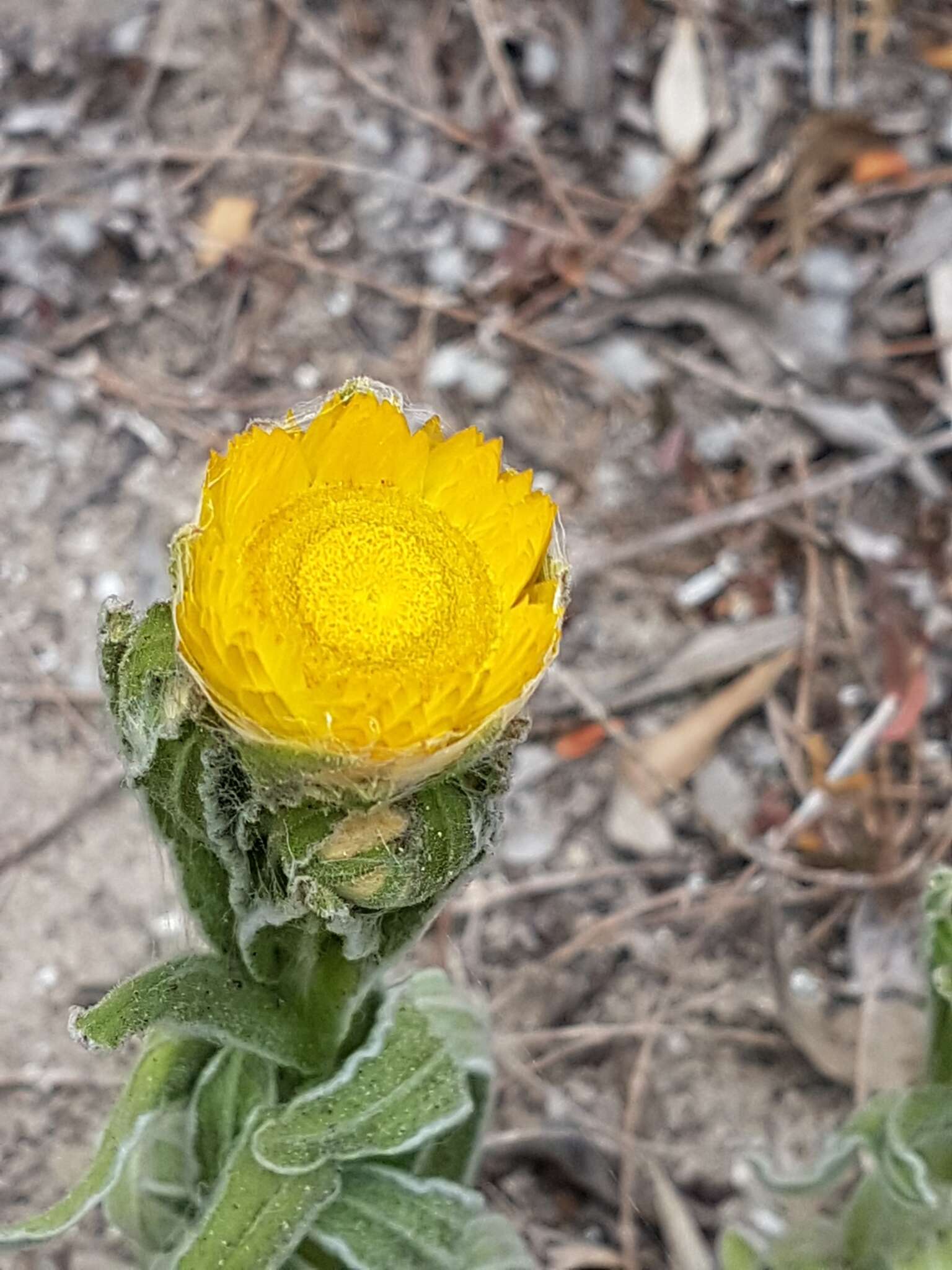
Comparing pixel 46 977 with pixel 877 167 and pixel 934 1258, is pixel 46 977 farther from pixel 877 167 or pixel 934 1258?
pixel 877 167

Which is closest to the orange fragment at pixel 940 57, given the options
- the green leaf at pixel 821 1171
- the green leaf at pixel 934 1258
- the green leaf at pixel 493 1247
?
the green leaf at pixel 821 1171

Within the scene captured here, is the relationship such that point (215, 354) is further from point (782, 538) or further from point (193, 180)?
point (782, 538)

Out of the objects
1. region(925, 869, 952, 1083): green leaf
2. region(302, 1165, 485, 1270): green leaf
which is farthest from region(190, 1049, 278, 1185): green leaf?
region(925, 869, 952, 1083): green leaf

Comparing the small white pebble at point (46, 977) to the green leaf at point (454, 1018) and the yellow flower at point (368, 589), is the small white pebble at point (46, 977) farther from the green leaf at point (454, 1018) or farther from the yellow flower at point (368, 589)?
the yellow flower at point (368, 589)

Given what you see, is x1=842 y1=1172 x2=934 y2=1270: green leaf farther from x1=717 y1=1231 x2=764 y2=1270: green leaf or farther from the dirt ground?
the dirt ground

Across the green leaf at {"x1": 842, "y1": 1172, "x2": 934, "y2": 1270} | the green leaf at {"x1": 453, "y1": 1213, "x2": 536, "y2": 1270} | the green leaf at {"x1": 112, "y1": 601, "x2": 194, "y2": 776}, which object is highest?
the green leaf at {"x1": 112, "y1": 601, "x2": 194, "y2": 776}

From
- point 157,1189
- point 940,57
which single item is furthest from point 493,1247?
point 940,57
